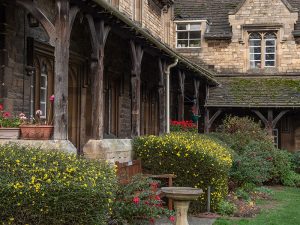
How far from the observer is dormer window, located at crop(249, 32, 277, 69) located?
27.1m

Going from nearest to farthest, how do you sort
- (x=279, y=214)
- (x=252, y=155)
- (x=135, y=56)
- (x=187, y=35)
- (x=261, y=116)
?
(x=279, y=214), (x=135, y=56), (x=252, y=155), (x=261, y=116), (x=187, y=35)

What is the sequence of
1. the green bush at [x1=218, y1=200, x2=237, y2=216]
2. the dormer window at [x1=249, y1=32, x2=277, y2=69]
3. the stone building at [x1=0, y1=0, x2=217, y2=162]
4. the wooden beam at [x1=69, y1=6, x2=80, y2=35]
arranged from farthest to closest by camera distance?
the dormer window at [x1=249, y1=32, x2=277, y2=69] → the green bush at [x1=218, y1=200, x2=237, y2=216] → the wooden beam at [x1=69, y1=6, x2=80, y2=35] → the stone building at [x1=0, y1=0, x2=217, y2=162]

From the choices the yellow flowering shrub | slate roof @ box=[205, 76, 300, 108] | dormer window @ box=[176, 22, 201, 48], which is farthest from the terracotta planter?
dormer window @ box=[176, 22, 201, 48]

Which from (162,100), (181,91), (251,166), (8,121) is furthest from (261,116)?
(8,121)

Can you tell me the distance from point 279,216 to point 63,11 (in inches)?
261

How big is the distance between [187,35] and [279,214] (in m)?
17.0

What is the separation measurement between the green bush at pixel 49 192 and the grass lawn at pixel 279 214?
4.50 metres

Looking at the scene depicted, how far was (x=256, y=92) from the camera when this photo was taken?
83.8 ft

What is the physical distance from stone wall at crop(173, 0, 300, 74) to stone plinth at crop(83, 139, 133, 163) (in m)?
16.3

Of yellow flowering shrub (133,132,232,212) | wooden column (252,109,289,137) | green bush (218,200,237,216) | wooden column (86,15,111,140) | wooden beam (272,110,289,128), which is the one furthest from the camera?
wooden column (252,109,289,137)

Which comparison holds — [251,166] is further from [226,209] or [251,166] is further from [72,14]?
[72,14]

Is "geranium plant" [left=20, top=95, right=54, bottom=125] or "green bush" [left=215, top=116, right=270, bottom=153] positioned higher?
"geranium plant" [left=20, top=95, right=54, bottom=125]

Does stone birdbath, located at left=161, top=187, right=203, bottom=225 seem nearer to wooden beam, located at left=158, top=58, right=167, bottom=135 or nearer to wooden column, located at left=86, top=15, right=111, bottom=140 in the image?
wooden column, located at left=86, top=15, right=111, bottom=140

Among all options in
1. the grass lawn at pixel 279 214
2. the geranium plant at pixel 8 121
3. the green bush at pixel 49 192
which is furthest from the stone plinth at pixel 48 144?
the grass lawn at pixel 279 214
